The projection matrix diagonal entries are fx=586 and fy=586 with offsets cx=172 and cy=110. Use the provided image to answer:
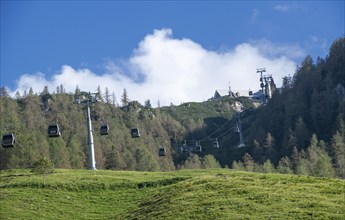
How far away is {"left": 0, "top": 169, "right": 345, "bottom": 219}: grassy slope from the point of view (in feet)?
117

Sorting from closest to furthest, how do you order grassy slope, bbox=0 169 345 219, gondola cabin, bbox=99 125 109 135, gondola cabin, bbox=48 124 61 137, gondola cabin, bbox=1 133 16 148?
1. grassy slope, bbox=0 169 345 219
2. gondola cabin, bbox=1 133 16 148
3. gondola cabin, bbox=48 124 61 137
4. gondola cabin, bbox=99 125 109 135

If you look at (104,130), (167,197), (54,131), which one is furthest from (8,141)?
(167,197)

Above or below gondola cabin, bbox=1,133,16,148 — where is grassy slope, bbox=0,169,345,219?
below

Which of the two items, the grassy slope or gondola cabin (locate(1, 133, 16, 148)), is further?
gondola cabin (locate(1, 133, 16, 148))

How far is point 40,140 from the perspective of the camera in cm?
13188

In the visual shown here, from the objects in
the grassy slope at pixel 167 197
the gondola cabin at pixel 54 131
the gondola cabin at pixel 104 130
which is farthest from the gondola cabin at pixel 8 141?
the gondola cabin at pixel 104 130

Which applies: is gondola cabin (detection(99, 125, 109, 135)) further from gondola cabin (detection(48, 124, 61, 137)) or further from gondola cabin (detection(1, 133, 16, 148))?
gondola cabin (detection(1, 133, 16, 148))

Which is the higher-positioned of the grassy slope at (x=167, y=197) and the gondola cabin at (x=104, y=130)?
the gondola cabin at (x=104, y=130)

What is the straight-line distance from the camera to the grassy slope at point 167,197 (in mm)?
35656

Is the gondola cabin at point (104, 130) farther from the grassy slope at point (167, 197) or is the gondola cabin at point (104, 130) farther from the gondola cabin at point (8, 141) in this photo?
the gondola cabin at point (8, 141)

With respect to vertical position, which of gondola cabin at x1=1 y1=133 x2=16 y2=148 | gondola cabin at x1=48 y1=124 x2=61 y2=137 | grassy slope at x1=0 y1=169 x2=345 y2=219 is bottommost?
grassy slope at x1=0 y1=169 x2=345 y2=219

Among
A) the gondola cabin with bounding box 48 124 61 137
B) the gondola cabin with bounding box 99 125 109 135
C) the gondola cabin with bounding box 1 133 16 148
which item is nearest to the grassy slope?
the gondola cabin with bounding box 1 133 16 148

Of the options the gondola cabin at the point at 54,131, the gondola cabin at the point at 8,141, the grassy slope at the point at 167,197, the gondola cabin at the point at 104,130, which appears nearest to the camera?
the grassy slope at the point at 167,197

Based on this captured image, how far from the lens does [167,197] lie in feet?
144
